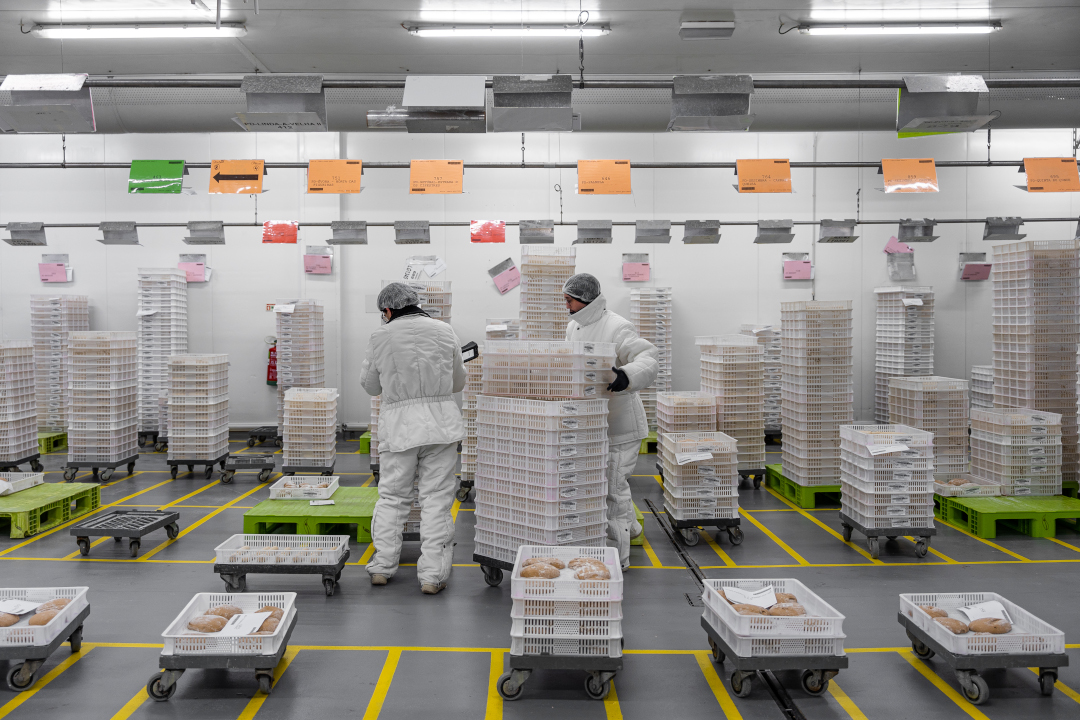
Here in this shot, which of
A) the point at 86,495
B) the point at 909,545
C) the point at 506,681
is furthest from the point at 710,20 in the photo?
the point at 86,495

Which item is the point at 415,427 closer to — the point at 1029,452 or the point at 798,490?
the point at 798,490

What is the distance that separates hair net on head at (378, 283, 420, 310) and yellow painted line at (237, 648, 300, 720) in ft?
8.61

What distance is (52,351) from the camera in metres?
12.8

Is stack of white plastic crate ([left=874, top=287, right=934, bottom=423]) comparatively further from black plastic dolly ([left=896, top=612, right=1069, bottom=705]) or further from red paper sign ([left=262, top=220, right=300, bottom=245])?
red paper sign ([left=262, top=220, right=300, bottom=245])

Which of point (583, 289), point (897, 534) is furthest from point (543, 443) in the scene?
point (897, 534)

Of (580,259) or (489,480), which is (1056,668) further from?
(580,259)

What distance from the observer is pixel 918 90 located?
541 cm

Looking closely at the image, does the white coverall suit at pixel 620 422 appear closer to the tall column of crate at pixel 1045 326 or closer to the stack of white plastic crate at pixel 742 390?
the stack of white plastic crate at pixel 742 390

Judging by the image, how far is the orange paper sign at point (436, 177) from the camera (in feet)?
26.3

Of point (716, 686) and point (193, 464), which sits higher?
point (193, 464)

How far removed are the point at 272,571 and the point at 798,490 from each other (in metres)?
6.20

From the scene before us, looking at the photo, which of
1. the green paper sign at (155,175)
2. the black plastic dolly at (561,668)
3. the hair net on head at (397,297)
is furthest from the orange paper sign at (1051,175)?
the green paper sign at (155,175)

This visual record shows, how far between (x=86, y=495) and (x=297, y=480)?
2530 millimetres

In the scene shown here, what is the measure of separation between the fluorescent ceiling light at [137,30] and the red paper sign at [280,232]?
2.81 m
